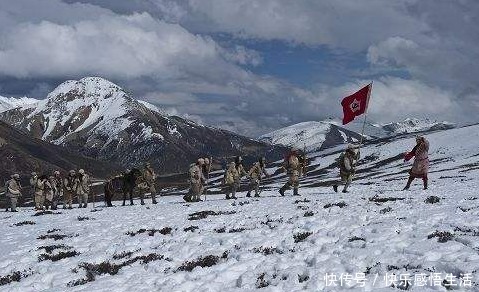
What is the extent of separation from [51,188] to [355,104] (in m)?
24.8

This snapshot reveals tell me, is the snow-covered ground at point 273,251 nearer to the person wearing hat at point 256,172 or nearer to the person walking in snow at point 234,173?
the person walking in snow at point 234,173

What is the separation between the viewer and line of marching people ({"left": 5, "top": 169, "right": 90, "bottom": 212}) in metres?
40.7

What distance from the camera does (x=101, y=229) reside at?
24.4 m

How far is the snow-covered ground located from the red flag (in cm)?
915

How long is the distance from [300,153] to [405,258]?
24.5 meters

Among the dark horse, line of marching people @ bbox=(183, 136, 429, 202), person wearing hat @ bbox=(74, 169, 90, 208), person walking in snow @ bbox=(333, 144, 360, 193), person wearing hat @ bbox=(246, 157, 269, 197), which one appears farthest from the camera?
person wearing hat @ bbox=(74, 169, 90, 208)

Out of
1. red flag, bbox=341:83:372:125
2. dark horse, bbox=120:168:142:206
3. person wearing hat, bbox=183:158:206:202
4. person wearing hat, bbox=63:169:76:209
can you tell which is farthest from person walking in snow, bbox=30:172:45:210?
red flag, bbox=341:83:372:125

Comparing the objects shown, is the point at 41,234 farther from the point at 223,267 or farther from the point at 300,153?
the point at 300,153

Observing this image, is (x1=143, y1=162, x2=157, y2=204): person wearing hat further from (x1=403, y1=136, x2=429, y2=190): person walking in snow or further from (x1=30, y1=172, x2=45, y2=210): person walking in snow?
(x1=403, y1=136, x2=429, y2=190): person walking in snow

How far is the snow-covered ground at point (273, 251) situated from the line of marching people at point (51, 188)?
15.3m

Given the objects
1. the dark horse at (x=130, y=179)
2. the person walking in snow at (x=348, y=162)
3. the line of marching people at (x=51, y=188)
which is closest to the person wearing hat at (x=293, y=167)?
the person walking in snow at (x=348, y=162)

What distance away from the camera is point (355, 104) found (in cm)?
3412

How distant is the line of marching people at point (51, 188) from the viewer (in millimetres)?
40719

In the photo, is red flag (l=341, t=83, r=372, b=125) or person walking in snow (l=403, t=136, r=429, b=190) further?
red flag (l=341, t=83, r=372, b=125)
